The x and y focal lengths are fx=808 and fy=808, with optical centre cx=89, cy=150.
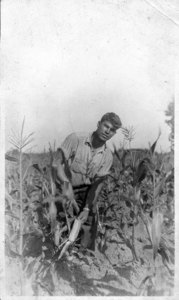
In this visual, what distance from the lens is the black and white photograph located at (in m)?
5.50

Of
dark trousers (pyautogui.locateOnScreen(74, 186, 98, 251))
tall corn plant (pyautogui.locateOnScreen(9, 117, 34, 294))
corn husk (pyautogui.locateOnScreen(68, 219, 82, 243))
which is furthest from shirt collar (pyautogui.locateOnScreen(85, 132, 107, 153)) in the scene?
corn husk (pyautogui.locateOnScreen(68, 219, 82, 243))

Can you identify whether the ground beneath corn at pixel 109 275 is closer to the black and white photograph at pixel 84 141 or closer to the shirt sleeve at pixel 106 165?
the black and white photograph at pixel 84 141

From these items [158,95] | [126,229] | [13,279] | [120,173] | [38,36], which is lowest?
[13,279]

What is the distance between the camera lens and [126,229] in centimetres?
552

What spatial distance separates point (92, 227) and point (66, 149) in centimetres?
56

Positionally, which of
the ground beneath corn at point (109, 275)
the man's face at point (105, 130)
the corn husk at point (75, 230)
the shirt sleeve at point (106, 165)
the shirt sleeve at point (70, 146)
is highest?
the man's face at point (105, 130)

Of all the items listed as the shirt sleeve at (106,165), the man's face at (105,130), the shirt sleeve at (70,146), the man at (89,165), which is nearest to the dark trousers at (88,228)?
the man at (89,165)

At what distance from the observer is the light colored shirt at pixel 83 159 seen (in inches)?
217

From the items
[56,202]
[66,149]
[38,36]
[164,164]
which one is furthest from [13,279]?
[38,36]

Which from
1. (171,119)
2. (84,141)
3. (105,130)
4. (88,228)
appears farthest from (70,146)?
(171,119)

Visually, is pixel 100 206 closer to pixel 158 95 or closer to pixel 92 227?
pixel 92 227

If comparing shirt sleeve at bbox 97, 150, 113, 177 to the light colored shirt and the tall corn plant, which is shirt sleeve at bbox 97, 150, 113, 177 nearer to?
the light colored shirt

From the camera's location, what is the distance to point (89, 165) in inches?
219

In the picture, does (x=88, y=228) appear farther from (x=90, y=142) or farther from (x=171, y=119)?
(x=171, y=119)
